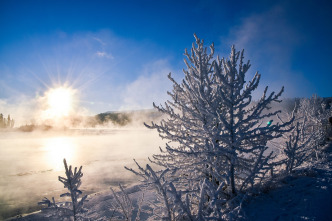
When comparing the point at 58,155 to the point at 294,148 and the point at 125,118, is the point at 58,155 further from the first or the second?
the point at 125,118

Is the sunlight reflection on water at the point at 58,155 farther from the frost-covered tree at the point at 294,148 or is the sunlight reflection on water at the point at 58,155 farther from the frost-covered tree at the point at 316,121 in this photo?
the frost-covered tree at the point at 316,121

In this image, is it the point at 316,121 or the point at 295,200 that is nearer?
the point at 295,200

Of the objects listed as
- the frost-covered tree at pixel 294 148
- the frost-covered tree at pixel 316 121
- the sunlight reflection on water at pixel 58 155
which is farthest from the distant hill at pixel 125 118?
the frost-covered tree at pixel 294 148

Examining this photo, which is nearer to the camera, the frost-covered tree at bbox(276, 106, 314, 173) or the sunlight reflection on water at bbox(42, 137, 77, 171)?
the frost-covered tree at bbox(276, 106, 314, 173)

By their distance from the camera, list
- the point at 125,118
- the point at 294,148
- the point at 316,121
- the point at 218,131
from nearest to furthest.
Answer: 1. the point at 218,131
2. the point at 294,148
3. the point at 316,121
4. the point at 125,118

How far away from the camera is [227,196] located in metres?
3.89

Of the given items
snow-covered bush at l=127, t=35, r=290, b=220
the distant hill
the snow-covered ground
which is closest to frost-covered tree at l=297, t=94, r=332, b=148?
the snow-covered ground

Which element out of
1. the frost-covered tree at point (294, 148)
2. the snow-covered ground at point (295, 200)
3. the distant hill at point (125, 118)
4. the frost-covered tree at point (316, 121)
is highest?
the distant hill at point (125, 118)

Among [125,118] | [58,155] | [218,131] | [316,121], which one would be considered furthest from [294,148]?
[125,118]

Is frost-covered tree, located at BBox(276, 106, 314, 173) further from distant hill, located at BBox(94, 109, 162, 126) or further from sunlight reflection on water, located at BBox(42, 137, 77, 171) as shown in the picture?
distant hill, located at BBox(94, 109, 162, 126)

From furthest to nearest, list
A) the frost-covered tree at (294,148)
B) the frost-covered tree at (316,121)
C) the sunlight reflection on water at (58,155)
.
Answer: the sunlight reflection on water at (58,155), the frost-covered tree at (316,121), the frost-covered tree at (294,148)

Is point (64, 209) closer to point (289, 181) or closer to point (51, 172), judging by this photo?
point (289, 181)

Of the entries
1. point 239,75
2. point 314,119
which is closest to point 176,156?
point 239,75

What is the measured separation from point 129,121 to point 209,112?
97.9 meters
